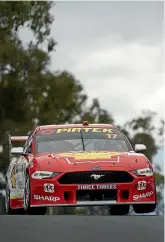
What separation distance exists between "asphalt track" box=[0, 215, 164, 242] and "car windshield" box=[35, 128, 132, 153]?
315 centimetres

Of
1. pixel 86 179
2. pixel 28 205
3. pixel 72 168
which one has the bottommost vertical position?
pixel 28 205

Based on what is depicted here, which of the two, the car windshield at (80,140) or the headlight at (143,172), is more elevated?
the car windshield at (80,140)

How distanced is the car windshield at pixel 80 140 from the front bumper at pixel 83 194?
136 cm

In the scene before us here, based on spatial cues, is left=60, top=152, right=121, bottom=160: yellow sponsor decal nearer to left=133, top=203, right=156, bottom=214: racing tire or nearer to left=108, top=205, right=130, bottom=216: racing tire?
left=133, top=203, right=156, bottom=214: racing tire

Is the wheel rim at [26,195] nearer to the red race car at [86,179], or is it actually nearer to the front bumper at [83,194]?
the red race car at [86,179]

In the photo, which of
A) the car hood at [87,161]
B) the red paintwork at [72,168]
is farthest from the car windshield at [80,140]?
the red paintwork at [72,168]

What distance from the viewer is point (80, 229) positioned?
971 centimetres

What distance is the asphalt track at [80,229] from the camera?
8.84m

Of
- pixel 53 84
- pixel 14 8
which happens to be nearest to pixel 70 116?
pixel 53 84

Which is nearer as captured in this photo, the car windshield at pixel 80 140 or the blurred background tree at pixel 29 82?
the car windshield at pixel 80 140

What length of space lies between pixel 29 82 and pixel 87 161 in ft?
103

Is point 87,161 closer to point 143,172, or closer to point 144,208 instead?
point 143,172

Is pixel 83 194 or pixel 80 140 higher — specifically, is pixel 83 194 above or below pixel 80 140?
below

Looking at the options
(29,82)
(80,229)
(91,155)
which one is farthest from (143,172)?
(29,82)
